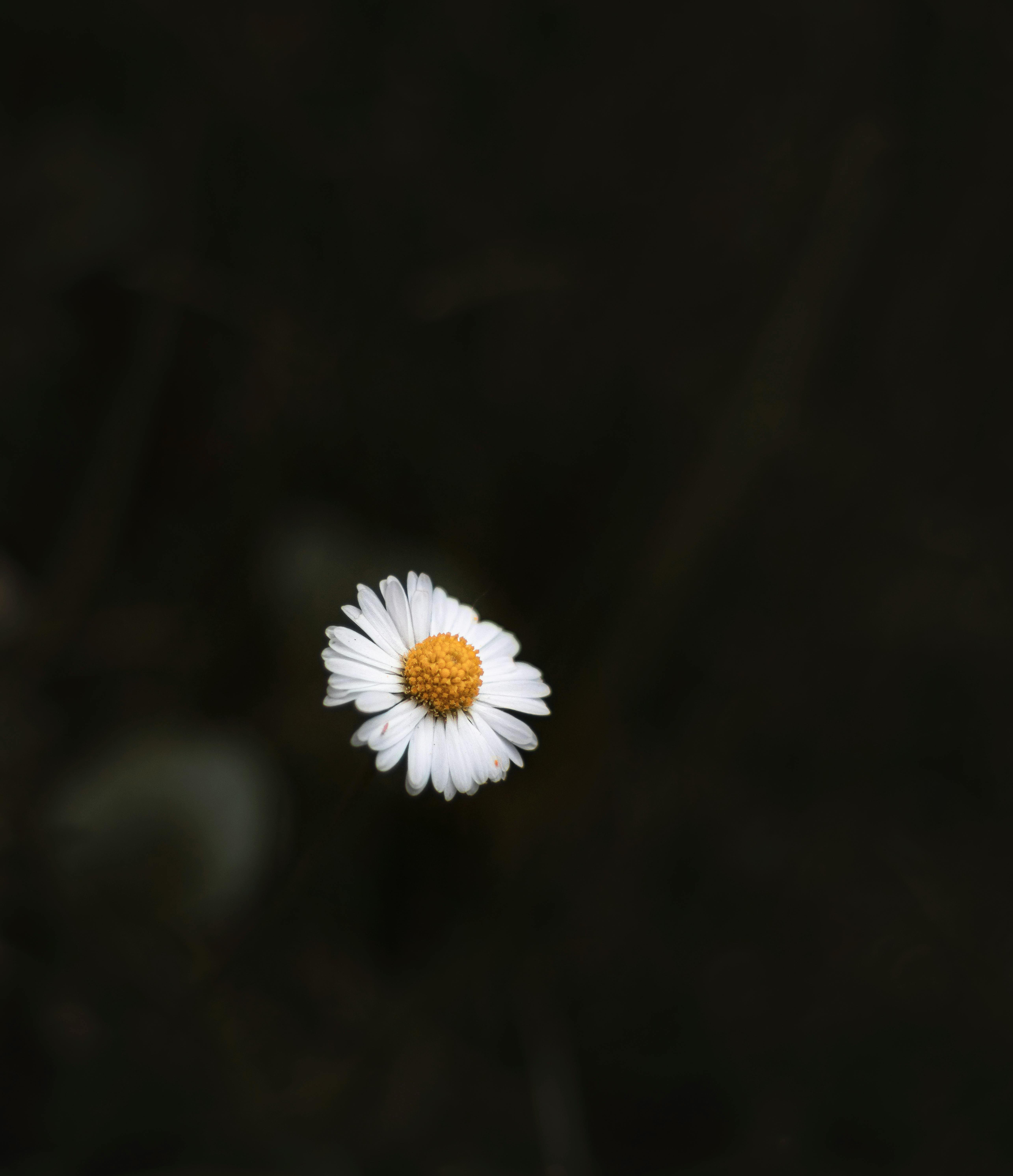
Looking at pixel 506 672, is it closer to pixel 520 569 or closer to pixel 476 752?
pixel 476 752

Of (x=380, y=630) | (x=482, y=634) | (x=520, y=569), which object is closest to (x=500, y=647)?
(x=482, y=634)

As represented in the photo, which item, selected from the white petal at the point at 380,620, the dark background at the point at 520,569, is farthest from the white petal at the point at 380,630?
the dark background at the point at 520,569

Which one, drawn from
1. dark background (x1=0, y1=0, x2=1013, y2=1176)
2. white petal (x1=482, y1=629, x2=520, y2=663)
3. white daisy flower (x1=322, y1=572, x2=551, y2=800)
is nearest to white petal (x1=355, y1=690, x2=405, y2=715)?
white daisy flower (x1=322, y1=572, x2=551, y2=800)

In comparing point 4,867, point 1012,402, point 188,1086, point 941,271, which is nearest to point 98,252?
point 4,867

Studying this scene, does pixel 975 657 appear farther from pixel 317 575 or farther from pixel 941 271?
pixel 317 575

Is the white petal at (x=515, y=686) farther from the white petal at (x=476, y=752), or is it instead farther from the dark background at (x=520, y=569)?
the dark background at (x=520, y=569)

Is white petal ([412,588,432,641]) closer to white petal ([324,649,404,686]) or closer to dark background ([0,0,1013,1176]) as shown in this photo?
white petal ([324,649,404,686])
